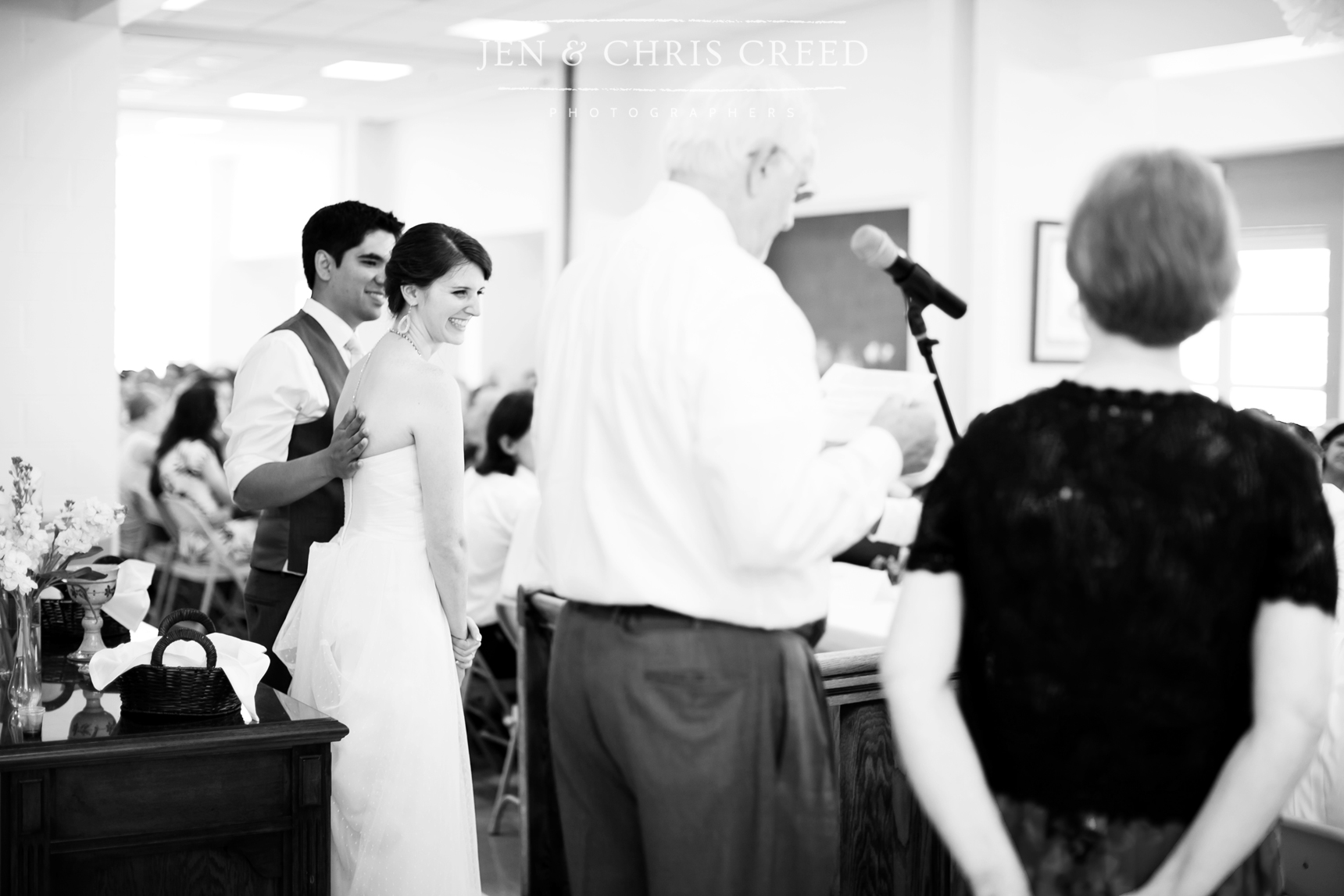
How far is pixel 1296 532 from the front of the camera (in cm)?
131

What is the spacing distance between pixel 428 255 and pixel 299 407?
1.66 ft

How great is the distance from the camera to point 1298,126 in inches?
228

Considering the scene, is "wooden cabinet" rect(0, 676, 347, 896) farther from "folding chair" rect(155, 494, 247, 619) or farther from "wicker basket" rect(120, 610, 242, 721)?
"folding chair" rect(155, 494, 247, 619)

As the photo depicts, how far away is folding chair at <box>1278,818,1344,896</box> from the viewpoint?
7.97 feet

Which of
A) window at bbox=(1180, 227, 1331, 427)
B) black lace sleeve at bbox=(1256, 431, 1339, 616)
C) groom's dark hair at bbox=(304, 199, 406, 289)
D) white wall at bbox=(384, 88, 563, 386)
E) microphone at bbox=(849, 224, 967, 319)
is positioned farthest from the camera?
white wall at bbox=(384, 88, 563, 386)

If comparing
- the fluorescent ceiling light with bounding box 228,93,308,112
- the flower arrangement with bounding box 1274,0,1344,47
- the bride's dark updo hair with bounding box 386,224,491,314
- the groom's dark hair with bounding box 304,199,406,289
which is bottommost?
the bride's dark updo hair with bounding box 386,224,491,314

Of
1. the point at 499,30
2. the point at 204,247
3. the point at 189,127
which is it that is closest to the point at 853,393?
the point at 499,30

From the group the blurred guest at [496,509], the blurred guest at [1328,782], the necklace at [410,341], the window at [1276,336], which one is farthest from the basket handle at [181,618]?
the window at [1276,336]

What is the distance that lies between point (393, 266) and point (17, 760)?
111 centimetres

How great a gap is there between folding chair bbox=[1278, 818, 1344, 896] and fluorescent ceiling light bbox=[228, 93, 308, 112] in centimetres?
827

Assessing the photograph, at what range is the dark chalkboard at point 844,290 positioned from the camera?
22.7 feet

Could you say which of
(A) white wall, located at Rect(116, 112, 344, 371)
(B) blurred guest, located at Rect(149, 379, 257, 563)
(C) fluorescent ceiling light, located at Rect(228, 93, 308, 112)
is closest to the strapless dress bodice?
(B) blurred guest, located at Rect(149, 379, 257, 563)

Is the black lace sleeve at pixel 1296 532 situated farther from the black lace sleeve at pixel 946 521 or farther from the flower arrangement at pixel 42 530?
the flower arrangement at pixel 42 530

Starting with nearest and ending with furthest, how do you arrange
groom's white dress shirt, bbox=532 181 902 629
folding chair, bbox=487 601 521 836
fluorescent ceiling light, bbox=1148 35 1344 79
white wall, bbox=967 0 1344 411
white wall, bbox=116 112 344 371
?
groom's white dress shirt, bbox=532 181 902 629 → folding chair, bbox=487 601 521 836 → fluorescent ceiling light, bbox=1148 35 1344 79 → white wall, bbox=967 0 1344 411 → white wall, bbox=116 112 344 371
